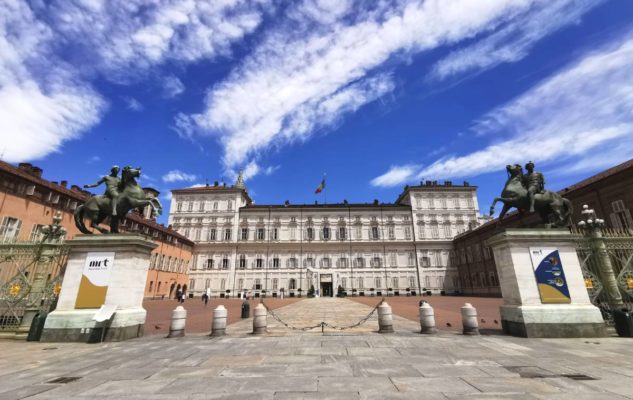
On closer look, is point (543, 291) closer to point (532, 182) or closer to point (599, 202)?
point (532, 182)

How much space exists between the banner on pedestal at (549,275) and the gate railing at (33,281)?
44.4ft

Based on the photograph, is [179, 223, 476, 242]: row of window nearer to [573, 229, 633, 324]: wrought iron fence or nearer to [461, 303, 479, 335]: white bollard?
[573, 229, 633, 324]: wrought iron fence

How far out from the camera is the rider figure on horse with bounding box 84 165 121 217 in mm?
8555

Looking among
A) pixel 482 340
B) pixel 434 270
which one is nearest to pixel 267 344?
pixel 482 340

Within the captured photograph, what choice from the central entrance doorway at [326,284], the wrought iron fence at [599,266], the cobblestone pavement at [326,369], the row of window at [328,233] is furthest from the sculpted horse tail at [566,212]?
the row of window at [328,233]

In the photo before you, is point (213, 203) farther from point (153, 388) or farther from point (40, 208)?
point (153, 388)

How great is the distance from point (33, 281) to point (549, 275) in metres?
14.8

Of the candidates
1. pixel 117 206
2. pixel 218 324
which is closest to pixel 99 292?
pixel 117 206

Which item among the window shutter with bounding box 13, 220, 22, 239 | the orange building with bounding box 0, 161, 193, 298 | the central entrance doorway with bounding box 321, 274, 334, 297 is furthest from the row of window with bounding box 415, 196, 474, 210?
the window shutter with bounding box 13, 220, 22, 239

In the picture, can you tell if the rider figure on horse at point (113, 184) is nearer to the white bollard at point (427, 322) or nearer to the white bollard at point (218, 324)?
the white bollard at point (218, 324)

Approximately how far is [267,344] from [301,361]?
203cm

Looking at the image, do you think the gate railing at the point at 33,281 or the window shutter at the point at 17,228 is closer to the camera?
the gate railing at the point at 33,281

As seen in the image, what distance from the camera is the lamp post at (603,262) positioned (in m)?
8.49

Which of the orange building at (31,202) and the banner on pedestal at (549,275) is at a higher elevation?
the orange building at (31,202)
